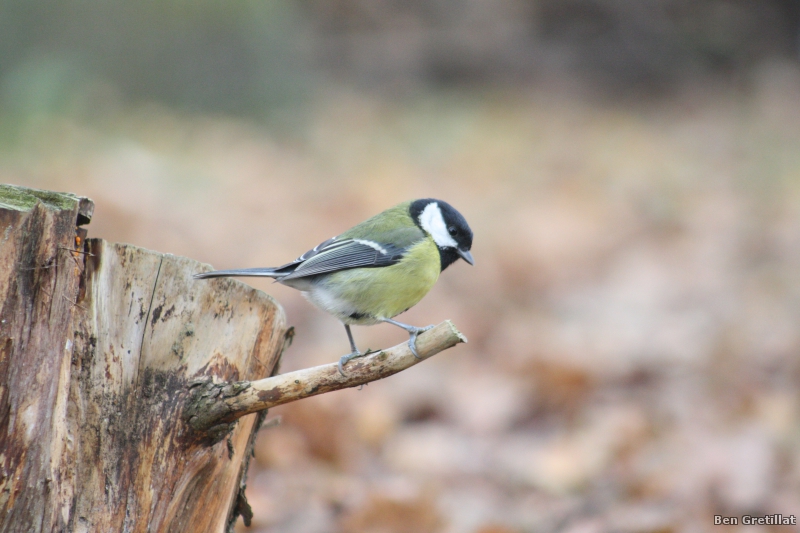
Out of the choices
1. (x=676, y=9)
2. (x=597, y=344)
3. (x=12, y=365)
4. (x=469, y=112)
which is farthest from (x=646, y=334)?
(x=676, y=9)

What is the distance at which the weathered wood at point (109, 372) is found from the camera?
1448mm

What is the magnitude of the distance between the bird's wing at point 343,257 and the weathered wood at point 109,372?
2.01 ft

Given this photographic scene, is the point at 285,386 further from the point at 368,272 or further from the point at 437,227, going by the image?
the point at 437,227

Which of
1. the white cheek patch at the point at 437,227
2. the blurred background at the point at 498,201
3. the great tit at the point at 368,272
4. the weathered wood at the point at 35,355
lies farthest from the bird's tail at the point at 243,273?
the blurred background at the point at 498,201

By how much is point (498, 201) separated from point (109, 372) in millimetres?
4667

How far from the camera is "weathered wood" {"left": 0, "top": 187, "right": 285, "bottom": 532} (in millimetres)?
1448

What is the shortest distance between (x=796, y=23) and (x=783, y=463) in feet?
29.0

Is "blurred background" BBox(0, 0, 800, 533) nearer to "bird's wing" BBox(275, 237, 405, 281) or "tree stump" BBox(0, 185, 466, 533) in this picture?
"bird's wing" BBox(275, 237, 405, 281)

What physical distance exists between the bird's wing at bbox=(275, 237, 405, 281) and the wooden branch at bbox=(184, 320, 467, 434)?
2.74 feet

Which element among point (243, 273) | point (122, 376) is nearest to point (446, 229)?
point (243, 273)

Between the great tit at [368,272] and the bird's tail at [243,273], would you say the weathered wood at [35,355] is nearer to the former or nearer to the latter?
the bird's tail at [243,273]

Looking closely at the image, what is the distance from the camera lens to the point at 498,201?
6.00 m

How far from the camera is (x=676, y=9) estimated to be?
9250 millimetres

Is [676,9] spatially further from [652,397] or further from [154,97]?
[652,397]
